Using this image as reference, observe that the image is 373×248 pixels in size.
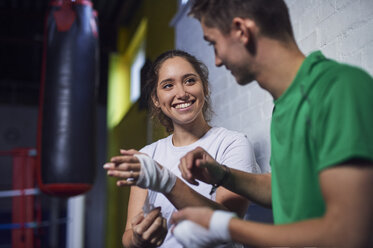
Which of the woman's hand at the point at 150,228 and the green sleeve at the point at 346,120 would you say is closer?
the green sleeve at the point at 346,120

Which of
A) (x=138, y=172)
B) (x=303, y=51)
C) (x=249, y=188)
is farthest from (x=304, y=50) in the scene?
(x=138, y=172)

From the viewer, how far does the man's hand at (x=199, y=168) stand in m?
1.14

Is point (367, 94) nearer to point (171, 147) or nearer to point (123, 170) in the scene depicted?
point (123, 170)

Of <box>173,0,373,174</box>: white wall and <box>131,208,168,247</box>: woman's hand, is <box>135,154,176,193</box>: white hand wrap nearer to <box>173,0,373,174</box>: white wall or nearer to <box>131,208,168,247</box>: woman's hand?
<box>131,208,168,247</box>: woman's hand

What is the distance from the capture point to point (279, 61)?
3.18 ft

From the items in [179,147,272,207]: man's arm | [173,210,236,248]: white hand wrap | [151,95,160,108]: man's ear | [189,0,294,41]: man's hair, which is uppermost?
[189,0,294,41]: man's hair

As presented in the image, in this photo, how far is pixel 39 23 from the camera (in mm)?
7301

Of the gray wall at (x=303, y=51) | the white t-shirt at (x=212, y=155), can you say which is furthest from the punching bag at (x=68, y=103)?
the white t-shirt at (x=212, y=155)

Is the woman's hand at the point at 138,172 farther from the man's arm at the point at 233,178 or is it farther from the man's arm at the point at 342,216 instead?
the man's arm at the point at 342,216

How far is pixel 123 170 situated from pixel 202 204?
32cm

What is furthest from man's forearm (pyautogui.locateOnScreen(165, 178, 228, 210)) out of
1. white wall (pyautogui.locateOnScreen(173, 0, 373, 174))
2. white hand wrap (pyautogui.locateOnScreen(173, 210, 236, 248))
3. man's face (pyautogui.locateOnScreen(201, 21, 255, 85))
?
white wall (pyautogui.locateOnScreen(173, 0, 373, 174))

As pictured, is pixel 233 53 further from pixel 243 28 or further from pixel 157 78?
pixel 157 78

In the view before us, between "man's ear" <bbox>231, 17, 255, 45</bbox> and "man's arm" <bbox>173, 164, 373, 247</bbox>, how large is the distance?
Result: 1.17ft

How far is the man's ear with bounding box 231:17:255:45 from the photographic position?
953 millimetres
